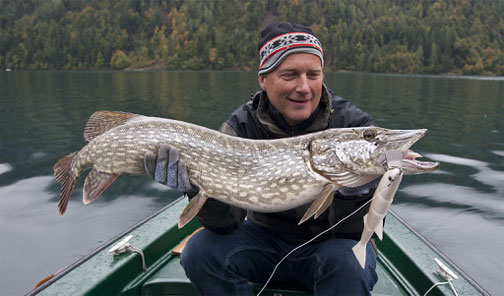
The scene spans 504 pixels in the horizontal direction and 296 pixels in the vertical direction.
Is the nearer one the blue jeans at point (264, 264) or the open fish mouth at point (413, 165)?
the open fish mouth at point (413, 165)

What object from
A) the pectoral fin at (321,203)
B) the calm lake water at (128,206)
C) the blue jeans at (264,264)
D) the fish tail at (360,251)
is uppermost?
the pectoral fin at (321,203)

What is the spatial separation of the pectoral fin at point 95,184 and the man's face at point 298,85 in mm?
1112

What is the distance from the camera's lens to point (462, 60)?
227 ft

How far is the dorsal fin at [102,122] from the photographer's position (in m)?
2.28

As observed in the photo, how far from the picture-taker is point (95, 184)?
2.16m

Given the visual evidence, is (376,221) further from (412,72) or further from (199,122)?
(412,72)

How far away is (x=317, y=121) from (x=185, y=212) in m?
0.99

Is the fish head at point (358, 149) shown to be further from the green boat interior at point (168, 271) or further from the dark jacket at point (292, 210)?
the green boat interior at point (168, 271)

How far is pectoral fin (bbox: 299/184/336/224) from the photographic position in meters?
1.79

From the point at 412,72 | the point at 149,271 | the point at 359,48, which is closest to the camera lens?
the point at 149,271

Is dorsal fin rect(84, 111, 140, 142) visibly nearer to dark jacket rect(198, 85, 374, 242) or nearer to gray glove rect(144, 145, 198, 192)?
gray glove rect(144, 145, 198, 192)

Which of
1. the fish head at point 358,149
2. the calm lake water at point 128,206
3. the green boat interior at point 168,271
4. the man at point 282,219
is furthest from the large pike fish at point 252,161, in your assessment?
the calm lake water at point 128,206

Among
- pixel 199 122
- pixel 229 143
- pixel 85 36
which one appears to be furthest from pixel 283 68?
pixel 85 36

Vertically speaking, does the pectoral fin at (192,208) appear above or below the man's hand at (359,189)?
below
